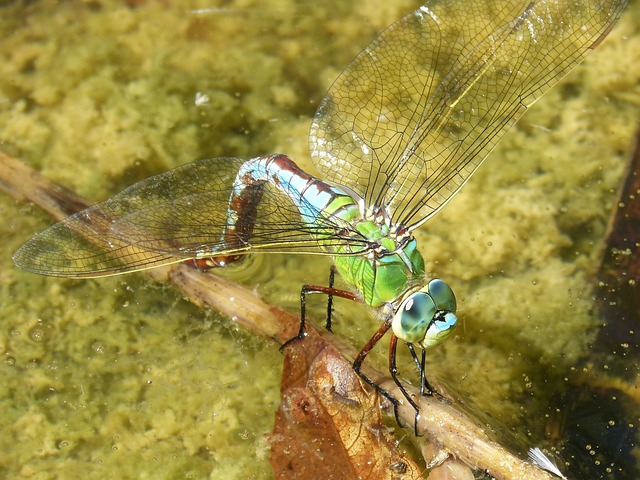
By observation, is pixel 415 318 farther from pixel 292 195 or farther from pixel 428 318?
pixel 292 195

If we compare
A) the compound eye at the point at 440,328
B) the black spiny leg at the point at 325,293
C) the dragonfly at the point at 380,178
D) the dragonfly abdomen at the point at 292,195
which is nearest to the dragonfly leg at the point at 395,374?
the dragonfly at the point at 380,178

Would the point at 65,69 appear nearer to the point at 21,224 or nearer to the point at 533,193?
the point at 21,224

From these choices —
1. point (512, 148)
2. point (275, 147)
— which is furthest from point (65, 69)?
point (512, 148)

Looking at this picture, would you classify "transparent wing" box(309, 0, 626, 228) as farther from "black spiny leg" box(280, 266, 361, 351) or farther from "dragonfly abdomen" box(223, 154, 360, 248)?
"black spiny leg" box(280, 266, 361, 351)

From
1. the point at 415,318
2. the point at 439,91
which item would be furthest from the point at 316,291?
the point at 439,91

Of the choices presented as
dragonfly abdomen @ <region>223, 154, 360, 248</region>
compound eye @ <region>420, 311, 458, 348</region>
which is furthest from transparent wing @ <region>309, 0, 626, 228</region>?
compound eye @ <region>420, 311, 458, 348</region>

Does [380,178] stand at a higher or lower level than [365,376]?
higher
